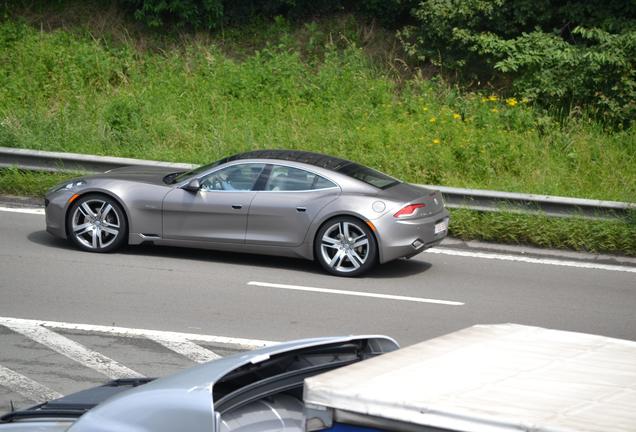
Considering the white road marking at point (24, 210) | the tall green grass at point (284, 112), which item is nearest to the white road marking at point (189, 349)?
the white road marking at point (24, 210)

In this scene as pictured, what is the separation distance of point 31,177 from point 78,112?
3.32 m

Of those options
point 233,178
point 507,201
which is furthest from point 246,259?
point 507,201

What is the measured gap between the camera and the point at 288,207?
10680mm

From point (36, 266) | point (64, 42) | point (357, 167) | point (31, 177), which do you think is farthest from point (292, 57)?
point (36, 266)

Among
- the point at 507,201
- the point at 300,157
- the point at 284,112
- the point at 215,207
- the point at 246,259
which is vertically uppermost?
the point at 284,112

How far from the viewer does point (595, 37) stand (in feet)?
54.5

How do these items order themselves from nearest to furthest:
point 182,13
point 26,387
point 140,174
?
point 26,387, point 140,174, point 182,13

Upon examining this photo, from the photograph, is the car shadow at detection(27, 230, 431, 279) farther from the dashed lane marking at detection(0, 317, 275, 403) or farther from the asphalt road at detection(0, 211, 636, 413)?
the dashed lane marking at detection(0, 317, 275, 403)

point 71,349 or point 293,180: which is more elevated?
point 293,180

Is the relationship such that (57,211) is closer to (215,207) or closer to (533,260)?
(215,207)

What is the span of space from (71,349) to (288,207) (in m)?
3.35

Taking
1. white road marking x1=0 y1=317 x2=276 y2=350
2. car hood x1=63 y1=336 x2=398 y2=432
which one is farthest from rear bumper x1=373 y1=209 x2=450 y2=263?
car hood x1=63 y1=336 x2=398 y2=432

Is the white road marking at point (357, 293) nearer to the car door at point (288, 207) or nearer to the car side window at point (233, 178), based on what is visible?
the car door at point (288, 207)

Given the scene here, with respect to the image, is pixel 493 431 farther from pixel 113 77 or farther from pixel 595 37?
pixel 113 77
